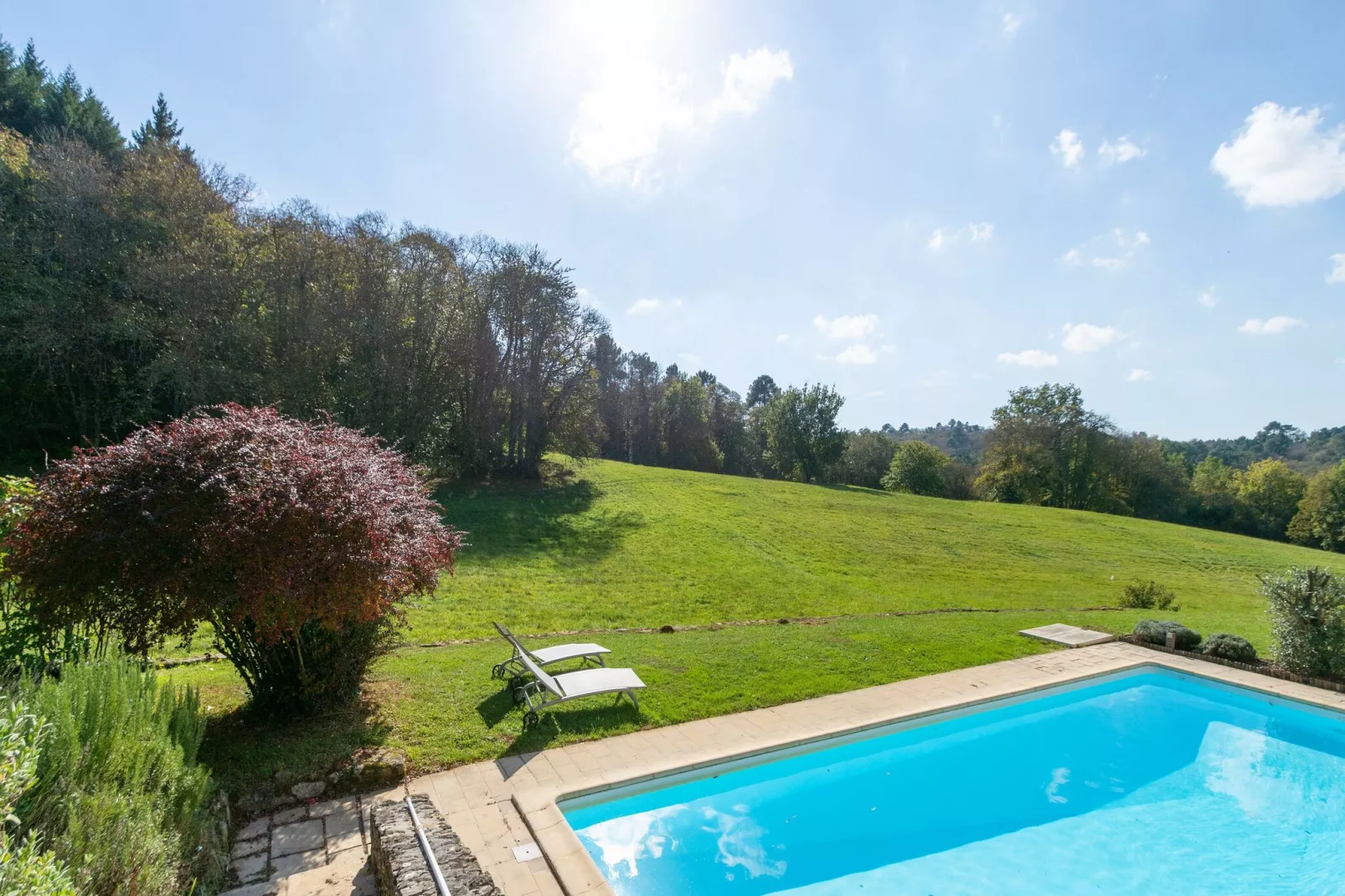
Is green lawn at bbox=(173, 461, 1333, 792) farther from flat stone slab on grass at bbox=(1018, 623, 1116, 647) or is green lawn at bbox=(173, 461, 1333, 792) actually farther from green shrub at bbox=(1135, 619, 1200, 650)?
green shrub at bbox=(1135, 619, 1200, 650)

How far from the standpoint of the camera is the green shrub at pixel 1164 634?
11.8 metres

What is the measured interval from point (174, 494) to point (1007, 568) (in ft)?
78.5

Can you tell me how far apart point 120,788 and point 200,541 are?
1911mm

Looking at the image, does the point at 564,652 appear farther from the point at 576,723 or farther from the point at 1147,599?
the point at 1147,599

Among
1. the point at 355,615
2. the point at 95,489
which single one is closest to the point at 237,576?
the point at 355,615

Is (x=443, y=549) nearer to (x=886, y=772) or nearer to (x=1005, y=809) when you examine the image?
(x=886, y=772)

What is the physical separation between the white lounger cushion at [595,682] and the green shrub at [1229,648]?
448 inches

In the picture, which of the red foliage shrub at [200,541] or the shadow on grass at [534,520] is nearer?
the red foliage shrub at [200,541]

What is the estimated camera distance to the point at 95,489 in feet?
16.9

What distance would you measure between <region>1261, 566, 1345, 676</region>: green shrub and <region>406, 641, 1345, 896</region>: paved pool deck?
71 centimetres

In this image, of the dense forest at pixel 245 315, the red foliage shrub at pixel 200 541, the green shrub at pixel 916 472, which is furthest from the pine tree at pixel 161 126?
the green shrub at pixel 916 472

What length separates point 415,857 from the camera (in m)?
3.83

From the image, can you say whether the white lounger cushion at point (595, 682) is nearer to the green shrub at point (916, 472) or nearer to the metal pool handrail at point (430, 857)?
the metal pool handrail at point (430, 857)

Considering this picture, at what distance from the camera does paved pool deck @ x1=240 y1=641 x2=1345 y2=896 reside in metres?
4.43
